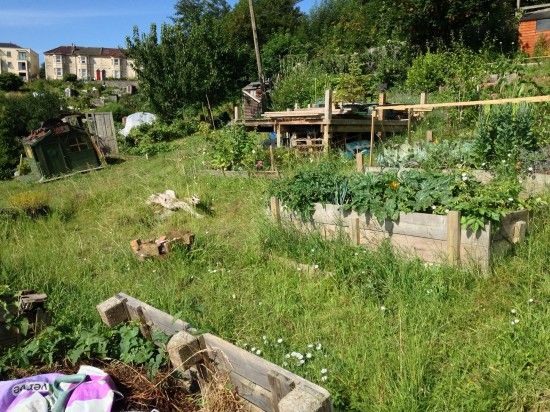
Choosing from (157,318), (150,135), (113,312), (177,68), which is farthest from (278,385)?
(177,68)

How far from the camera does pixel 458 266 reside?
157 inches

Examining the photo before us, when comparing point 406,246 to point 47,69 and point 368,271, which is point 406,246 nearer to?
point 368,271

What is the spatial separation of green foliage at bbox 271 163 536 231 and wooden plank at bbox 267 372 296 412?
245 cm

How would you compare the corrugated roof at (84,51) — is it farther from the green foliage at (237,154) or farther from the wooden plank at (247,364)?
the wooden plank at (247,364)

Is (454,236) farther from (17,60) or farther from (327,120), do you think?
(17,60)

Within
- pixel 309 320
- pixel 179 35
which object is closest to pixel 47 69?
pixel 179 35

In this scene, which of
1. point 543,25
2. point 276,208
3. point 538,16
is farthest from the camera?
point 543,25

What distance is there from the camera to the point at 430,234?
427 cm

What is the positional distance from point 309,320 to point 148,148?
1633 centimetres

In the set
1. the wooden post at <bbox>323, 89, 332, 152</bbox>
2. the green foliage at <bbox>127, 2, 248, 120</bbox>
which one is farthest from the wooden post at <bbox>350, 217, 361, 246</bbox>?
the green foliage at <bbox>127, 2, 248, 120</bbox>

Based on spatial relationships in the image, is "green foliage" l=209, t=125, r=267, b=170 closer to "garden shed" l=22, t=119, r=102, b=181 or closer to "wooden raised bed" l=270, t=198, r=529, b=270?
"wooden raised bed" l=270, t=198, r=529, b=270

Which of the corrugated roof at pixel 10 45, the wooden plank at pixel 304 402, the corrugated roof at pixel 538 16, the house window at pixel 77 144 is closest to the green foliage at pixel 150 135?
the house window at pixel 77 144

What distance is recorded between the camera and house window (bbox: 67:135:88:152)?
15.7m

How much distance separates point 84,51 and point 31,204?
3906 inches
